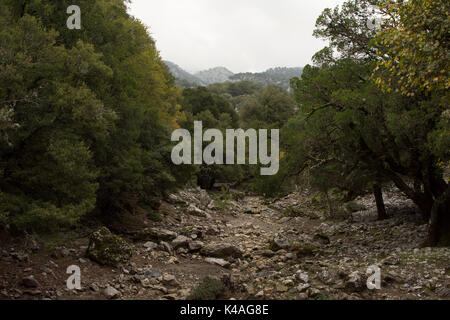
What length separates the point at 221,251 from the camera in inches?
565

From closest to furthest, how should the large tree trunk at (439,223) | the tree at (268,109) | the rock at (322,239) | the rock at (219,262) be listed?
the large tree trunk at (439,223) → the rock at (219,262) → the rock at (322,239) → the tree at (268,109)

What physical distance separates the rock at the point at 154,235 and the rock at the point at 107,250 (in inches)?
108

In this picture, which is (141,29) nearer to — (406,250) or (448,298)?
(406,250)

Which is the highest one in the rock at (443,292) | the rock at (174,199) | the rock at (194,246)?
the rock at (174,199)

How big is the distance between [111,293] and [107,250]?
2337mm

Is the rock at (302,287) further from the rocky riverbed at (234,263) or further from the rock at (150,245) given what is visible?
the rock at (150,245)

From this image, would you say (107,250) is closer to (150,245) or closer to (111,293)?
(111,293)

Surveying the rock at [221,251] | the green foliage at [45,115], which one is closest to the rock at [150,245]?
the rock at [221,251]

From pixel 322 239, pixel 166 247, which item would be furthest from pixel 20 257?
pixel 322 239

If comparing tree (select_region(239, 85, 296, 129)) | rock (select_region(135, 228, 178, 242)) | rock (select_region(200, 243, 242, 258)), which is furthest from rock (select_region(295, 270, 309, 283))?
tree (select_region(239, 85, 296, 129))

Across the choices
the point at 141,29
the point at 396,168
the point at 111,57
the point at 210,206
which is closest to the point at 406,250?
the point at 396,168

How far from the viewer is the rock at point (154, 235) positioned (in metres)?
15.3

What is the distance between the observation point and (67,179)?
30.9 feet
